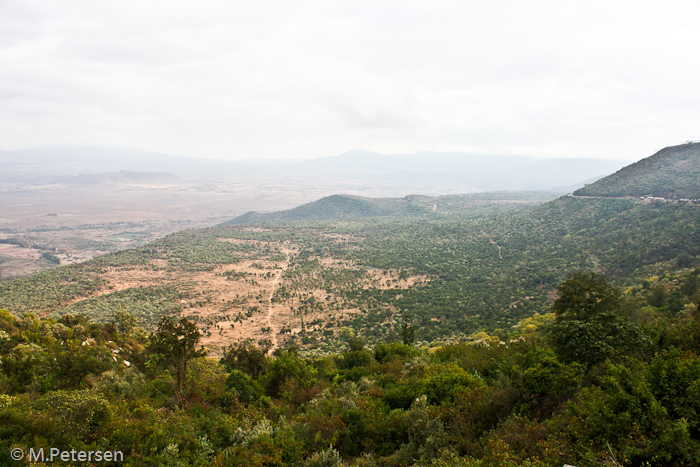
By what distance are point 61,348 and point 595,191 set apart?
7241cm

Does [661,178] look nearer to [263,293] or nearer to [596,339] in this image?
[596,339]

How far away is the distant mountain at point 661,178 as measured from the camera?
46.2 metres

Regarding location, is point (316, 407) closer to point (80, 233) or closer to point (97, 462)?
point (97, 462)

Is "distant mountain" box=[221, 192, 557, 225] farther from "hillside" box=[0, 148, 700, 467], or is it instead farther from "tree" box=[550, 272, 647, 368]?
"tree" box=[550, 272, 647, 368]

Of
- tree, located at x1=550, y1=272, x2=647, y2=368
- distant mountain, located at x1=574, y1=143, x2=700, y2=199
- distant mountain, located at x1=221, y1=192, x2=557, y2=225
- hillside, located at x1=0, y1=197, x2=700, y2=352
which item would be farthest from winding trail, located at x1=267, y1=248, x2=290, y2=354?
distant mountain, located at x1=221, y1=192, x2=557, y2=225

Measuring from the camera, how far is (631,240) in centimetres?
3609

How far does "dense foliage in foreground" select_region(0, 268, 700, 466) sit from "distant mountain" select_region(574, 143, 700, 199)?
43.0m

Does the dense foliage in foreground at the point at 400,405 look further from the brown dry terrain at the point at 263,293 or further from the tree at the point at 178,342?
the brown dry terrain at the point at 263,293

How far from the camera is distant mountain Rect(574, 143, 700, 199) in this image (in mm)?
46250

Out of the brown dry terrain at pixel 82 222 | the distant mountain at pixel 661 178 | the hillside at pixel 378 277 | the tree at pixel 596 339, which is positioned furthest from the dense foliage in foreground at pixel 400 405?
the brown dry terrain at pixel 82 222

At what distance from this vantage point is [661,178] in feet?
167

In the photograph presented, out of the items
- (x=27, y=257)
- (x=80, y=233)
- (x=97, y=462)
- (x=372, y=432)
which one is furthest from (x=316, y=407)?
(x=80, y=233)

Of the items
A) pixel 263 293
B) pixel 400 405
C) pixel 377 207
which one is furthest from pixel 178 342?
pixel 377 207

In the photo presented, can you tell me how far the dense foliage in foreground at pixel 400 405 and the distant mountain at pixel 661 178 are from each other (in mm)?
43030
